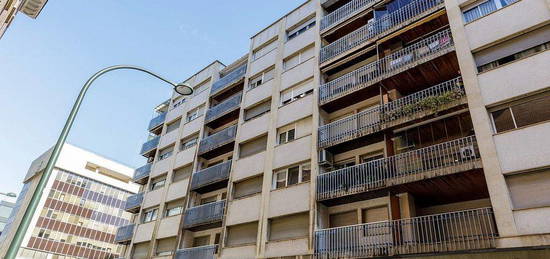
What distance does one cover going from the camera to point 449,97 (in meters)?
12.9

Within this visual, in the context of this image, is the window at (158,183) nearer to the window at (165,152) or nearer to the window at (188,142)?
the window at (165,152)

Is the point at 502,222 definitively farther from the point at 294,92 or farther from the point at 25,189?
the point at 25,189

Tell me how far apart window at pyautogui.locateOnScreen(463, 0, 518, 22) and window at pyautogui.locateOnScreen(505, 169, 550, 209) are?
6.57 meters

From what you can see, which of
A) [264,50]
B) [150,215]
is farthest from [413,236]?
[150,215]

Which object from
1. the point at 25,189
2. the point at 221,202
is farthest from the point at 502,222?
the point at 25,189

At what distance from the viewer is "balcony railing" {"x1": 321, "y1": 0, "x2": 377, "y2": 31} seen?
18.8 metres

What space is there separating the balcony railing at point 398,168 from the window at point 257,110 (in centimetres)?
736

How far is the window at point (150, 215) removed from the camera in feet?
83.0

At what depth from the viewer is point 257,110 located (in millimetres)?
22297

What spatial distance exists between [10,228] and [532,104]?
57.5 metres

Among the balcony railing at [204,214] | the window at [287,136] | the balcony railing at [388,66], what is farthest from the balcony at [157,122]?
the balcony railing at [388,66]

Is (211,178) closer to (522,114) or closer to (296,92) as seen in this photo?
(296,92)

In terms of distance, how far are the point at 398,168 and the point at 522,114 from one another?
4.27 meters

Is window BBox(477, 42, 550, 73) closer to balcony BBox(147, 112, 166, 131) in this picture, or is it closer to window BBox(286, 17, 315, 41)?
window BBox(286, 17, 315, 41)
